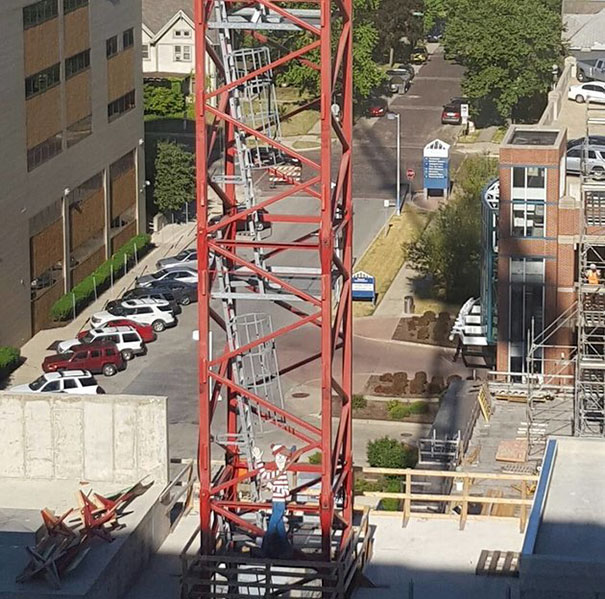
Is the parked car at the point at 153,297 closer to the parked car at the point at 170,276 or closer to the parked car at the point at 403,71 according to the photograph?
the parked car at the point at 170,276

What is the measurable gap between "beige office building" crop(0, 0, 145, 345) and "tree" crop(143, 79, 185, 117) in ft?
83.0

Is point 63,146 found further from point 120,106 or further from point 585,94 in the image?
point 585,94

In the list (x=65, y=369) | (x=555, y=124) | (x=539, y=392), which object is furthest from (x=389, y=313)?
(x=539, y=392)

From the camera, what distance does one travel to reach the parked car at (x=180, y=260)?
242 ft

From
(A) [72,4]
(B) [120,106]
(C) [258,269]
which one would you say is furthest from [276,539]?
(B) [120,106]

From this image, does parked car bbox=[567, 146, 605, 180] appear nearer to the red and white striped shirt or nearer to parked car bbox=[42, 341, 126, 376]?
parked car bbox=[42, 341, 126, 376]

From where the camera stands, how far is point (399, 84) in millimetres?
114812

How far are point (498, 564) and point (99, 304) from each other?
44.3 m

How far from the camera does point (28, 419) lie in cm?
2989

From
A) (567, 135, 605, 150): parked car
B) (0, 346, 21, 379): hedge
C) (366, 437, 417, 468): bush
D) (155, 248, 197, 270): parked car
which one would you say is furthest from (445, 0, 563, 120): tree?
(366, 437, 417, 468): bush

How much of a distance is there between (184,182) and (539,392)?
113 feet

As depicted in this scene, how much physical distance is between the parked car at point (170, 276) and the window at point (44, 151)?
6.16m

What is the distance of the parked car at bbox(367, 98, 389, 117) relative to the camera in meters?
108

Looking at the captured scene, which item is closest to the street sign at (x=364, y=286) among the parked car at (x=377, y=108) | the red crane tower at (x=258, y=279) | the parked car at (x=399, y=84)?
the parked car at (x=377, y=108)
